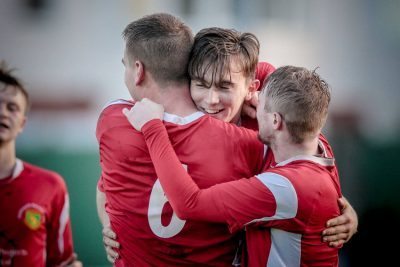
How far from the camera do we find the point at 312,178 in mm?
2029

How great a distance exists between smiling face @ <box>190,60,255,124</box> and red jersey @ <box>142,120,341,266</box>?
0.24 metres

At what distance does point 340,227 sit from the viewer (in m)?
2.19

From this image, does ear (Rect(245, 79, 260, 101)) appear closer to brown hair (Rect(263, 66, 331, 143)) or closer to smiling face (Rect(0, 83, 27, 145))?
brown hair (Rect(263, 66, 331, 143))

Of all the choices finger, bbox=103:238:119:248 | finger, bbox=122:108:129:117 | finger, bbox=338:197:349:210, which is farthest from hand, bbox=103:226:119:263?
finger, bbox=338:197:349:210

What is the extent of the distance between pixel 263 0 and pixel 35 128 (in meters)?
2.25

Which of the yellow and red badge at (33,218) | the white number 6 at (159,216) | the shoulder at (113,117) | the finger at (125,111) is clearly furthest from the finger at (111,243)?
the yellow and red badge at (33,218)

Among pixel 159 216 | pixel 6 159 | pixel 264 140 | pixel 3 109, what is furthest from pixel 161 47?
pixel 6 159

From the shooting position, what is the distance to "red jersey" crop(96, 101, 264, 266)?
212 centimetres

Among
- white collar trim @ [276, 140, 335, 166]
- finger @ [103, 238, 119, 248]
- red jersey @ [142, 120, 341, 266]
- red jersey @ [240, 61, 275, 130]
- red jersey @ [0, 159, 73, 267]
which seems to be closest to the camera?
red jersey @ [142, 120, 341, 266]

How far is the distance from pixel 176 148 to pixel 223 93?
31 centimetres

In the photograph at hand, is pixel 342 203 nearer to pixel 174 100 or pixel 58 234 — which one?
pixel 174 100

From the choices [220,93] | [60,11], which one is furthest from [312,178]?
[60,11]

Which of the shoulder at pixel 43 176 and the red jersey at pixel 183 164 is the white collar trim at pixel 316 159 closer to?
the red jersey at pixel 183 164

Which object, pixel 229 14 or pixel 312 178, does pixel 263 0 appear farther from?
pixel 312 178
